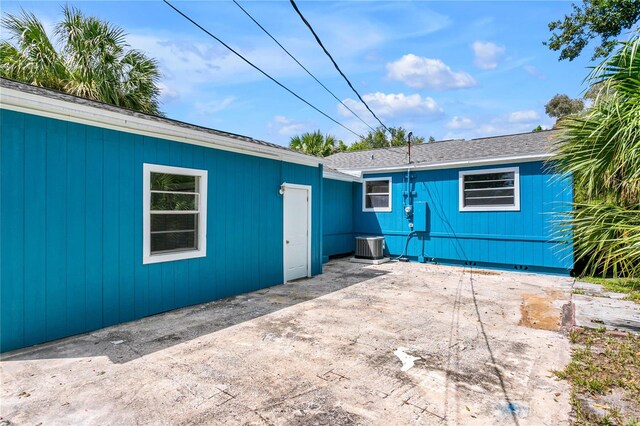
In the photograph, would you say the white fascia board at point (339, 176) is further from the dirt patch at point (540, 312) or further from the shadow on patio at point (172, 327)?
the dirt patch at point (540, 312)

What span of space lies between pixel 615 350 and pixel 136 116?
635 centimetres

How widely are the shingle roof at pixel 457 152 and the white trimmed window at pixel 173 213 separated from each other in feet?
22.2

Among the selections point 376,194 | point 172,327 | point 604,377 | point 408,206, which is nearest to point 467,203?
point 408,206

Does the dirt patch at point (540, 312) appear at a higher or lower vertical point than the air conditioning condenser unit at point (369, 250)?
lower

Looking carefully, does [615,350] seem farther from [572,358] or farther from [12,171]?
[12,171]

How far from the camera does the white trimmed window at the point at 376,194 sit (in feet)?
35.5

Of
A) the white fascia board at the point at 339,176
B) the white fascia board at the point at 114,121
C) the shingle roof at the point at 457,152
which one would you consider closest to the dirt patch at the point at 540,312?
the shingle roof at the point at 457,152

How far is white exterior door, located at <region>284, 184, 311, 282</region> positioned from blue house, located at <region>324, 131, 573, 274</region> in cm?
259

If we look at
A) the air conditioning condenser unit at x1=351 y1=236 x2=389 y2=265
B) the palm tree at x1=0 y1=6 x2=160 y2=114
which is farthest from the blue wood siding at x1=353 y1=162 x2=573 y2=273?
the palm tree at x1=0 y1=6 x2=160 y2=114

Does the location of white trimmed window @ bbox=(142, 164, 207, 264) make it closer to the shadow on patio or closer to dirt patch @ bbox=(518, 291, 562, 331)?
the shadow on patio

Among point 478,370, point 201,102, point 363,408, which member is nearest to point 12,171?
point 363,408

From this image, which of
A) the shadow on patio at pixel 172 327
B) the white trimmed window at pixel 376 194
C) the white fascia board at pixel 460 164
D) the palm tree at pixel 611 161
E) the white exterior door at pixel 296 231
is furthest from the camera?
the white trimmed window at pixel 376 194

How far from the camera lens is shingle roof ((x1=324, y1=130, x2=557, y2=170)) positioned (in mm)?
8905

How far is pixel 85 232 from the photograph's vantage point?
4059mm
